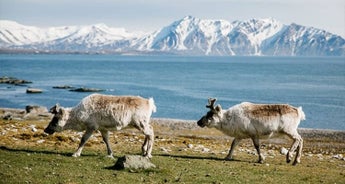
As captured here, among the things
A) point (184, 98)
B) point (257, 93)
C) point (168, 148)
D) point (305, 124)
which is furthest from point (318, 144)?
point (257, 93)

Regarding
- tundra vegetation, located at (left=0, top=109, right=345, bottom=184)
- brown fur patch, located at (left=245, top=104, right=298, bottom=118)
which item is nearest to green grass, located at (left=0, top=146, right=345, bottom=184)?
tundra vegetation, located at (left=0, top=109, right=345, bottom=184)

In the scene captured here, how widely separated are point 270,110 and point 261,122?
76 centimetres

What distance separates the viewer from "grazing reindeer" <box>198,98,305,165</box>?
2148cm

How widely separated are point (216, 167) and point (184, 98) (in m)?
87.7

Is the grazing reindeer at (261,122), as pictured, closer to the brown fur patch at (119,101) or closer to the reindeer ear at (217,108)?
the reindeer ear at (217,108)

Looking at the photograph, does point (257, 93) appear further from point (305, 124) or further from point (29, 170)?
point (29, 170)

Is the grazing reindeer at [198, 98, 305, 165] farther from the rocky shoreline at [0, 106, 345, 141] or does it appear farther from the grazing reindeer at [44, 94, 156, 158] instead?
the rocky shoreline at [0, 106, 345, 141]

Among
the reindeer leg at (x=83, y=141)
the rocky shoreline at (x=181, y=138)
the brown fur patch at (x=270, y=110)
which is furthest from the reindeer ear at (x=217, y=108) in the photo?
the reindeer leg at (x=83, y=141)

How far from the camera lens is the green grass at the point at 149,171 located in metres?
16.1

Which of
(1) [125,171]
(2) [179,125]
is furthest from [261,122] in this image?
(2) [179,125]

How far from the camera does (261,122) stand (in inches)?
851

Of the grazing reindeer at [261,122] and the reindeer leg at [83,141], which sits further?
the grazing reindeer at [261,122]

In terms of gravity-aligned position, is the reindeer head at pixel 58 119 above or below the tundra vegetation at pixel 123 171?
above

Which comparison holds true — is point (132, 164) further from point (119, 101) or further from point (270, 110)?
point (270, 110)
